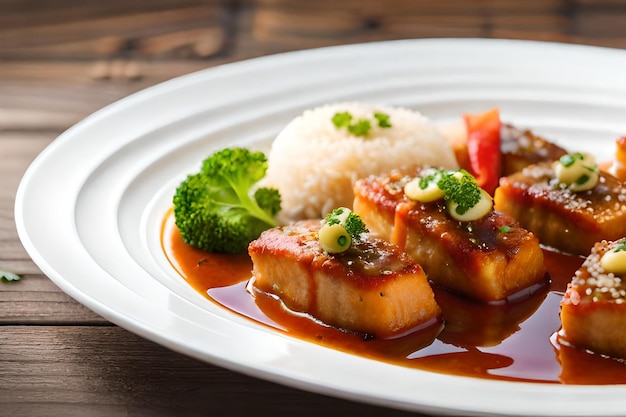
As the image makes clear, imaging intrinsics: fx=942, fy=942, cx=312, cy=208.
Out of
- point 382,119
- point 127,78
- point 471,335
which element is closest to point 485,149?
point 382,119

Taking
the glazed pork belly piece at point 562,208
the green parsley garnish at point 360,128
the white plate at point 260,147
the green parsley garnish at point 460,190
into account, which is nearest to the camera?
the white plate at point 260,147

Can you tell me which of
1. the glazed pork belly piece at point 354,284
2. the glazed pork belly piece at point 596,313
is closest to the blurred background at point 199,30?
the glazed pork belly piece at point 354,284

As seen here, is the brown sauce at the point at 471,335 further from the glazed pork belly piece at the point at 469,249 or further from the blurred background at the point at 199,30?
the blurred background at the point at 199,30

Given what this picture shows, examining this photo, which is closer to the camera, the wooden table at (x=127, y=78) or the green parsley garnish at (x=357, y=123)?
the wooden table at (x=127, y=78)

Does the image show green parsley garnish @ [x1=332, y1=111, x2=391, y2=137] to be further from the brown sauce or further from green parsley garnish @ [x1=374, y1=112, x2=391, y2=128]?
the brown sauce

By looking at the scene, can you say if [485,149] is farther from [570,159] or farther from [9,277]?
[9,277]

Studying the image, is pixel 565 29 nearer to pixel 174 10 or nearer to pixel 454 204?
pixel 174 10
